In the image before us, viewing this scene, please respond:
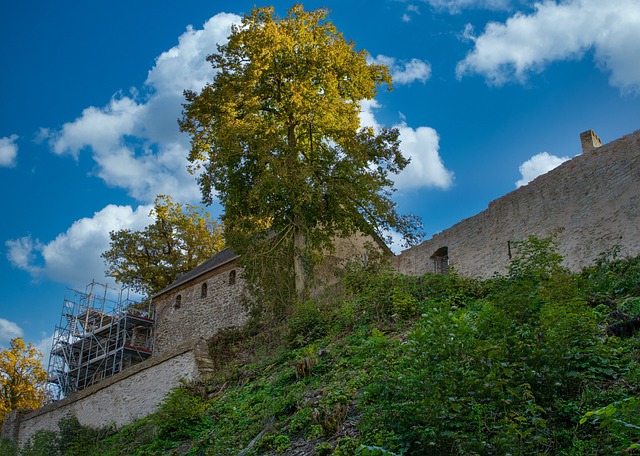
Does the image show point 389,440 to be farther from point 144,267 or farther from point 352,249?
point 144,267

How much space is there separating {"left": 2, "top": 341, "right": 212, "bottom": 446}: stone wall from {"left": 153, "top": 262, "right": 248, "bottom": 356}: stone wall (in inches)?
315

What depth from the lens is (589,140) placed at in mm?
17953

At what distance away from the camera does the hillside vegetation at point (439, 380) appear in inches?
305

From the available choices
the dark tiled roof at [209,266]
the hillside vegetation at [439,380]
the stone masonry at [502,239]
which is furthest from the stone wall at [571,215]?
the dark tiled roof at [209,266]

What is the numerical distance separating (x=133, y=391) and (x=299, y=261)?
5827mm

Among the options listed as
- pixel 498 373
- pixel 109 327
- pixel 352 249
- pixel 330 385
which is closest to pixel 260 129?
pixel 352 249

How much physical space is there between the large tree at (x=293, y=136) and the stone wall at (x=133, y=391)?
14.2 ft

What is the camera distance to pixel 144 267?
3628cm

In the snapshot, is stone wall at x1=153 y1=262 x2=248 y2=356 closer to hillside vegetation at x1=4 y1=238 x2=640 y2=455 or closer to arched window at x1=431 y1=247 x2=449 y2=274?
arched window at x1=431 y1=247 x2=449 y2=274

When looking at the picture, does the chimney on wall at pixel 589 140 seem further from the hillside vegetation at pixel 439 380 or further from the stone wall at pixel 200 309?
the stone wall at pixel 200 309

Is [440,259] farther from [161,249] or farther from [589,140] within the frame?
[161,249]

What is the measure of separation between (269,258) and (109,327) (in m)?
17.3

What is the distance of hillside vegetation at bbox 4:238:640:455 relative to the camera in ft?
25.4

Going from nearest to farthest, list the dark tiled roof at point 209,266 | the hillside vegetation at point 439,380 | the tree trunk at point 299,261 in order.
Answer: the hillside vegetation at point 439,380
the tree trunk at point 299,261
the dark tiled roof at point 209,266
